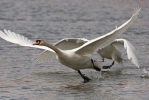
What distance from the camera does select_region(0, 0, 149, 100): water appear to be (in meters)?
12.5

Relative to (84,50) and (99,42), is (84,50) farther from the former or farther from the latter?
(99,42)

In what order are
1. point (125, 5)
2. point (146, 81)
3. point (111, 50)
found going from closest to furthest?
1. point (146, 81)
2. point (111, 50)
3. point (125, 5)

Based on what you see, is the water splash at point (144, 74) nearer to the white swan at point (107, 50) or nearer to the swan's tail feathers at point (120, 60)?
the white swan at point (107, 50)

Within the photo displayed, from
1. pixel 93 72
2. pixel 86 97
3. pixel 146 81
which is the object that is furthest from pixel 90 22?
pixel 86 97

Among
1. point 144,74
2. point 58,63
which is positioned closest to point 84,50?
point 144,74

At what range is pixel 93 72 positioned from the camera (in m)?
15.3

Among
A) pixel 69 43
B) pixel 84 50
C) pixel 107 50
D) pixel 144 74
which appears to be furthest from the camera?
pixel 107 50

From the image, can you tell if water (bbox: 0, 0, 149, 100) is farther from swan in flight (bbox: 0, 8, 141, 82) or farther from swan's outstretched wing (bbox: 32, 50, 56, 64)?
swan in flight (bbox: 0, 8, 141, 82)

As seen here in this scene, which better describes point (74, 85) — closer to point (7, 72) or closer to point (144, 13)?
point (7, 72)

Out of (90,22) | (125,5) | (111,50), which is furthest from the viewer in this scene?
(125,5)

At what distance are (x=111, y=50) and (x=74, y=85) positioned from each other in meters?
3.25

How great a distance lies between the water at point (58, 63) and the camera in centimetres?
1252

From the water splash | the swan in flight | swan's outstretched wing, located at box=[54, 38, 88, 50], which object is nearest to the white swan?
swan's outstretched wing, located at box=[54, 38, 88, 50]

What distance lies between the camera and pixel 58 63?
16.5 m
